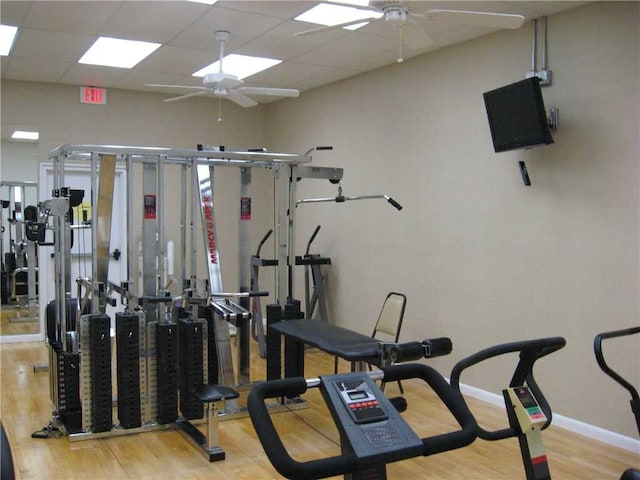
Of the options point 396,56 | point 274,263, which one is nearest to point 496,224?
point 396,56

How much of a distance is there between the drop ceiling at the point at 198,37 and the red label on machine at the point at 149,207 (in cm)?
122

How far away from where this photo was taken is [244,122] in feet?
25.0

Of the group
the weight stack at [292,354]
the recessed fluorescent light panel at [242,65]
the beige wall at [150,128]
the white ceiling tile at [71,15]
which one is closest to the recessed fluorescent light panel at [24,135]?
the beige wall at [150,128]

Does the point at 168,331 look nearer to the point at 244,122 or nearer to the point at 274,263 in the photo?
the point at 274,263

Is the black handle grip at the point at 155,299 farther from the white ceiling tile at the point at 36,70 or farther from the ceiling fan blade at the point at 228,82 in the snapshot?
the white ceiling tile at the point at 36,70

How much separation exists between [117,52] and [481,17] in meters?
3.39

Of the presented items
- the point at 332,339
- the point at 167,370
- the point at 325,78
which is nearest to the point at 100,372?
the point at 167,370

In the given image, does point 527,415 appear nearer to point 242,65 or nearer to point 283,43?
point 283,43

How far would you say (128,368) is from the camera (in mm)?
4000

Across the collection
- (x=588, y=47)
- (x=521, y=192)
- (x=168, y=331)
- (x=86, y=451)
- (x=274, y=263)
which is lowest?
(x=86, y=451)

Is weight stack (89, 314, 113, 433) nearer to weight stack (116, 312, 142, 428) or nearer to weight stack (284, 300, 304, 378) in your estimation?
weight stack (116, 312, 142, 428)

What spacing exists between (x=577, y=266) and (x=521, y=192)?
26.2 inches

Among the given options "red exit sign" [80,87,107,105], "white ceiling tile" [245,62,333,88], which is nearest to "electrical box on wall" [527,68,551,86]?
"white ceiling tile" [245,62,333,88]

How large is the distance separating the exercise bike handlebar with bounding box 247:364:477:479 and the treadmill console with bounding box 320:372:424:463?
32mm
